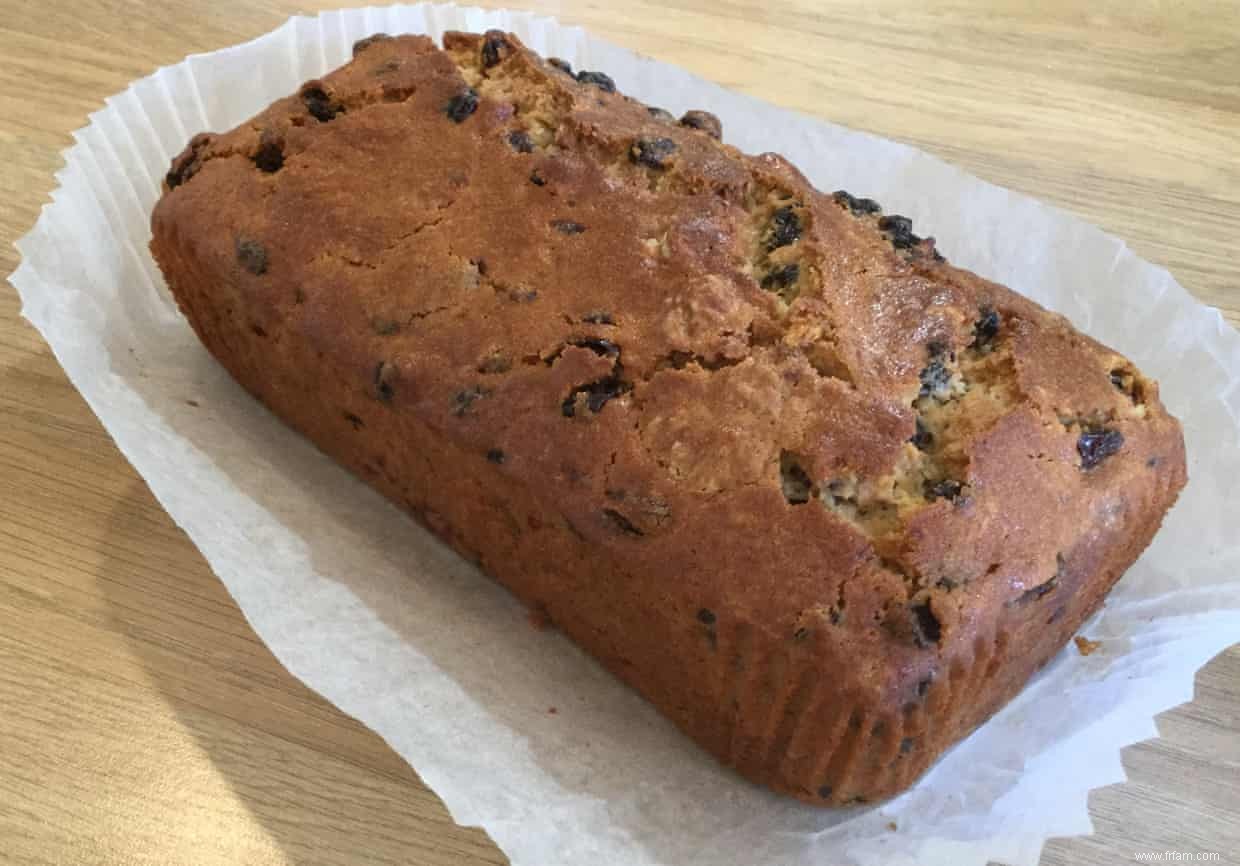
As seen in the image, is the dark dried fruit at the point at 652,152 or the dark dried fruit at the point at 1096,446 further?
the dark dried fruit at the point at 652,152

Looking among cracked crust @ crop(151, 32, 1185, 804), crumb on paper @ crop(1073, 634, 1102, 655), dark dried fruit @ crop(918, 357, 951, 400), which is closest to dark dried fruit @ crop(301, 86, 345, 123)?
cracked crust @ crop(151, 32, 1185, 804)

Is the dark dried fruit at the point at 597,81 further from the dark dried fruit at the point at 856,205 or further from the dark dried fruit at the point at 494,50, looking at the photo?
the dark dried fruit at the point at 856,205

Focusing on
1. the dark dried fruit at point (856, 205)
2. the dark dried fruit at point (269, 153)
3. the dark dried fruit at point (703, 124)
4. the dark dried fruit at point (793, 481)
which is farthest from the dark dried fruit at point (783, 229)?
the dark dried fruit at point (269, 153)

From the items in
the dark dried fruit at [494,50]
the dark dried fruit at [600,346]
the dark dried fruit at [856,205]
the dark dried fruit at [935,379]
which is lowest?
the dark dried fruit at [600,346]

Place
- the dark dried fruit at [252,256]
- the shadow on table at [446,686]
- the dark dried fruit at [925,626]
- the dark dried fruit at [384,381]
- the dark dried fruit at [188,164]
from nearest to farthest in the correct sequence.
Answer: the dark dried fruit at [925,626], the shadow on table at [446,686], the dark dried fruit at [384,381], the dark dried fruit at [252,256], the dark dried fruit at [188,164]

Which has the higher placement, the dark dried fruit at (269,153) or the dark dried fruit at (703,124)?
the dark dried fruit at (703,124)

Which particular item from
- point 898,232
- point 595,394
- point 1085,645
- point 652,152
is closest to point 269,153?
point 652,152

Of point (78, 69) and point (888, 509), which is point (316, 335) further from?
point (78, 69)

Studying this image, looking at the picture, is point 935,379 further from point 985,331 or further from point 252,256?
point 252,256
